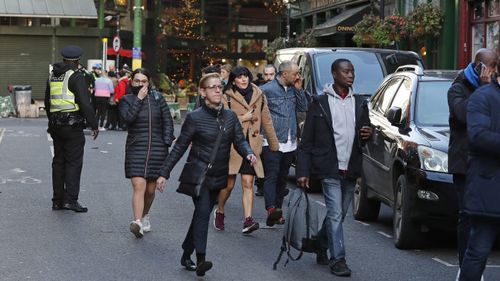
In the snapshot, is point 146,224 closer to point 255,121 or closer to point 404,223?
point 255,121

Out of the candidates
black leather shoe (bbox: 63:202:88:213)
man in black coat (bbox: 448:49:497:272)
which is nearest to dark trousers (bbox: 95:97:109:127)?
black leather shoe (bbox: 63:202:88:213)

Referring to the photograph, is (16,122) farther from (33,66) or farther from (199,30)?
(199,30)

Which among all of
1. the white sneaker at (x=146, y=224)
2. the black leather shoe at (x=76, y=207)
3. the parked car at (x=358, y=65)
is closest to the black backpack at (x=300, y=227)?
the white sneaker at (x=146, y=224)

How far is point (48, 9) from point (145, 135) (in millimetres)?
34627

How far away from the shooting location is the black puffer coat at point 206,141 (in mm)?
8773

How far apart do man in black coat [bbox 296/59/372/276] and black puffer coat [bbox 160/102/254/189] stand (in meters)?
0.57

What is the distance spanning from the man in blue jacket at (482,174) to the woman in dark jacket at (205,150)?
2417mm

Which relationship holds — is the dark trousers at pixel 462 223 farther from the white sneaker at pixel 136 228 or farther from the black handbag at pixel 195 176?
the white sneaker at pixel 136 228

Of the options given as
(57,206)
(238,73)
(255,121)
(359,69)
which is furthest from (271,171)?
(359,69)

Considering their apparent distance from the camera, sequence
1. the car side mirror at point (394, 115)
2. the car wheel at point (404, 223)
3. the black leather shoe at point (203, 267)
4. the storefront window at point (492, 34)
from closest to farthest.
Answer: the black leather shoe at point (203, 267) < the car wheel at point (404, 223) < the car side mirror at point (394, 115) < the storefront window at point (492, 34)

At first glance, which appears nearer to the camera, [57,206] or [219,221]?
[219,221]

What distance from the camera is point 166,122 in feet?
35.4

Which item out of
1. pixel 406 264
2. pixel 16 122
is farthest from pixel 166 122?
pixel 16 122

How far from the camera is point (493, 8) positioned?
2383 centimetres
